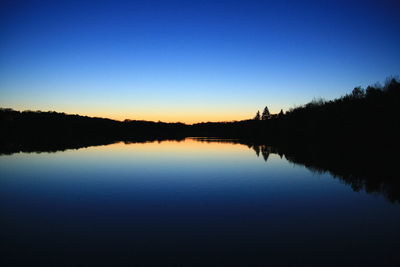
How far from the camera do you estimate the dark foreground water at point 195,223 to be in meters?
11.7

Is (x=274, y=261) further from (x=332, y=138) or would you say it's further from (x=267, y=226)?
(x=332, y=138)

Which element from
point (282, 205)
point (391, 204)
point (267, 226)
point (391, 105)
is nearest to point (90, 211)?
point (267, 226)

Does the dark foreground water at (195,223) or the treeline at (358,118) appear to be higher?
the treeline at (358,118)

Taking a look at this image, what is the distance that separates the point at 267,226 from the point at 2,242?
14423 millimetres

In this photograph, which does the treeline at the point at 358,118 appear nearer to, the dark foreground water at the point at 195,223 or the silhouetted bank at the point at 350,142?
the silhouetted bank at the point at 350,142

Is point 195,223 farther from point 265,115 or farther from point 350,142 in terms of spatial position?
point 265,115

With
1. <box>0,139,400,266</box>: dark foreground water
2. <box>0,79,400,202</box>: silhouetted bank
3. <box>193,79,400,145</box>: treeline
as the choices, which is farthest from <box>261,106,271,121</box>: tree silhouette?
<box>0,139,400,266</box>: dark foreground water

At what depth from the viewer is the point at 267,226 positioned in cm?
1555

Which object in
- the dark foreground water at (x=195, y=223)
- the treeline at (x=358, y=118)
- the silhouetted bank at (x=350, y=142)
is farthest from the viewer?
the treeline at (x=358, y=118)

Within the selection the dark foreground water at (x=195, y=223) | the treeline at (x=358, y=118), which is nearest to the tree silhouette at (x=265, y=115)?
the treeline at (x=358, y=118)

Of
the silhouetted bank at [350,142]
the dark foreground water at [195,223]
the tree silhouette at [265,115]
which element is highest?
the tree silhouette at [265,115]

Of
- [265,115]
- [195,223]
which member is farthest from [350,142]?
[265,115]

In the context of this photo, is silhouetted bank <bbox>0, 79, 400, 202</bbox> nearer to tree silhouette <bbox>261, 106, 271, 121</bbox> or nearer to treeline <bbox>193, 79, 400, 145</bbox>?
treeline <bbox>193, 79, 400, 145</bbox>

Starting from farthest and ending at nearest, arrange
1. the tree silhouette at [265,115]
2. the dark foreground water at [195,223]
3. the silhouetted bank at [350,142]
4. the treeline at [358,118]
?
the tree silhouette at [265,115], the treeline at [358,118], the silhouetted bank at [350,142], the dark foreground water at [195,223]
